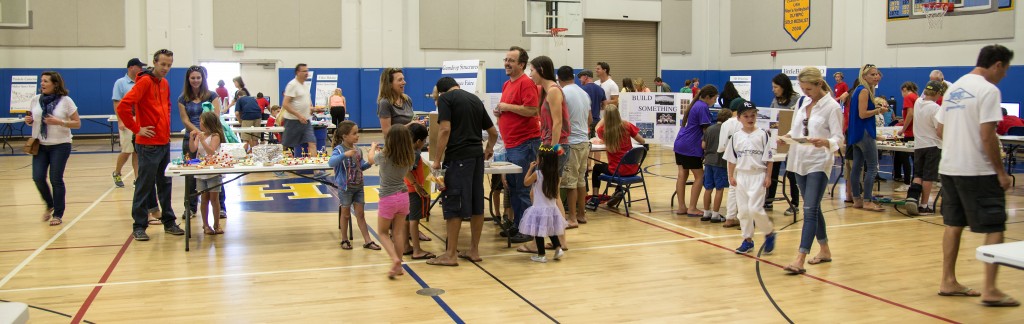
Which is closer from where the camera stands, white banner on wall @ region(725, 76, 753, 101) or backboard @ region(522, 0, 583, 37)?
white banner on wall @ region(725, 76, 753, 101)

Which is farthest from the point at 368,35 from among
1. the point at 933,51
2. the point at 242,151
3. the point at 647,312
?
the point at 647,312

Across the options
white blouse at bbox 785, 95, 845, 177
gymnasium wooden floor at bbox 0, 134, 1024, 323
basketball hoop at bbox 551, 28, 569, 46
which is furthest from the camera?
basketball hoop at bbox 551, 28, 569, 46

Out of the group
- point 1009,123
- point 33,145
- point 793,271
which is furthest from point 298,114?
point 1009,123

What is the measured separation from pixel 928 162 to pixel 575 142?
352cm

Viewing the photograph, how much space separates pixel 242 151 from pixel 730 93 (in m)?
4.74

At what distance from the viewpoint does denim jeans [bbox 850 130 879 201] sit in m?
8.40

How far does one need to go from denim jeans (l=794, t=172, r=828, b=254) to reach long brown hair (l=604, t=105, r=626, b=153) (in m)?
2.56

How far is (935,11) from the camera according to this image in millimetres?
16672

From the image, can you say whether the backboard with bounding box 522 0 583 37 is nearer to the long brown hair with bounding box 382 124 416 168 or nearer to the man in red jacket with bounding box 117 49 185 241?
the man in red jacket with bounding box 117 49 185 241

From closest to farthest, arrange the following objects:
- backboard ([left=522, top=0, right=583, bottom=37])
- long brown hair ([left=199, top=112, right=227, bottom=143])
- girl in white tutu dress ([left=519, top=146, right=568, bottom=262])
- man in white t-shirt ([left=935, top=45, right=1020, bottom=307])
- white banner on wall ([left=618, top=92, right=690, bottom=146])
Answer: man in white t-shirt ([left=935, top=45, right=1020, bottom=307]) → girl in white tutu dress ([left=519, top=146, right=568, bottom=262]) → long brown hair ([left=199, top=112, right=227, bottom=143]) → white banner on wall ([left=618, top=92, right=690, bottom=146]) → backboard ([left=522, top=0, right=583, bottom=37])

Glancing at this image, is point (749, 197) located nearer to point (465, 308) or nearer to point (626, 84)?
point (465, 308)

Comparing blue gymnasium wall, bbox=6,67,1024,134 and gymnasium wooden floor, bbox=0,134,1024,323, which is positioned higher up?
blue gymnasium wall, bbox=6,67,1024,134

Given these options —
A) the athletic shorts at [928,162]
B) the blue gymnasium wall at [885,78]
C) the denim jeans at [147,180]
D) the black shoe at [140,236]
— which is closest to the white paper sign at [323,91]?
the blue gymnasium wall at [885,78]

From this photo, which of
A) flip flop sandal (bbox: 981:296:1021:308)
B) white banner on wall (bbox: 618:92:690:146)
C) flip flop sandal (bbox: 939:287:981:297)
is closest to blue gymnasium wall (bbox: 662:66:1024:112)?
white banner on wall (bbox: 618:92:690:146)
